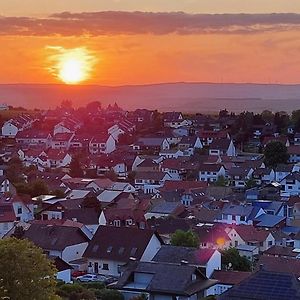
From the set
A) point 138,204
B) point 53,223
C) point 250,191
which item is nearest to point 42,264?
point 53,223

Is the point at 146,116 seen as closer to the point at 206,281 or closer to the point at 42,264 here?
the point at 206,281

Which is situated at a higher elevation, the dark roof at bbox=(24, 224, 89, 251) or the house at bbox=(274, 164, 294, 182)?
the house at bbox=(274, 164, 294, 182)

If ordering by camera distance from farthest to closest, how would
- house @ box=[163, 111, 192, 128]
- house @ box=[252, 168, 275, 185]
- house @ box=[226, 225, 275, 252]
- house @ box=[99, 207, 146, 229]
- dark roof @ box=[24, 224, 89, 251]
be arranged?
house @ box=[163, 111, 192, 128] < house @ box=[252, 168, 275, 185] < house @ box=[99, 207, 146, 229] < house @ box=[226, 225, 275, 252] < dark roof @ box=[24, 224, 89, 251]

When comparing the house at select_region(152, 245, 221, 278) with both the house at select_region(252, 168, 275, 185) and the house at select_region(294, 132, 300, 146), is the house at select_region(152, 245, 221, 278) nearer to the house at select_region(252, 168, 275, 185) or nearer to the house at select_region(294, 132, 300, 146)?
the house at select_region(252, 168, 275, 185)

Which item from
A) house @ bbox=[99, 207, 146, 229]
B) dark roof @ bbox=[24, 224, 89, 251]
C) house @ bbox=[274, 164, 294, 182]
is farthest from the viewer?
house @ bbox=[274, 164, 294, 182]

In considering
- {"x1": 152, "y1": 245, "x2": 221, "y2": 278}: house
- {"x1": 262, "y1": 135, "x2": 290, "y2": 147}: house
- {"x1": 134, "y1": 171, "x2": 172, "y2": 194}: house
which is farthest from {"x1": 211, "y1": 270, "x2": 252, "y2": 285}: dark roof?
{"x1": 262, "y1": 135, "x2": 290, "y2": 147}: house

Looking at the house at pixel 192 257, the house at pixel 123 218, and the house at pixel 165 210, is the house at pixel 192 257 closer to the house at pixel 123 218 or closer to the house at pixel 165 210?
the house at pixel 123 218

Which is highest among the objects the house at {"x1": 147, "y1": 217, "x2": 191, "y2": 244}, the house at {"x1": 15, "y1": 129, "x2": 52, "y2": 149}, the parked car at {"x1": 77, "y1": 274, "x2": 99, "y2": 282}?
the house at {"x1": 15, "y1": 129, "x2": 52, "y2": 149}

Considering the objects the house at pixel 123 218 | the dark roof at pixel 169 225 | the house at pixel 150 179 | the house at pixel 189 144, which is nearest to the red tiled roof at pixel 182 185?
Answer: the house at pixel 150 179
